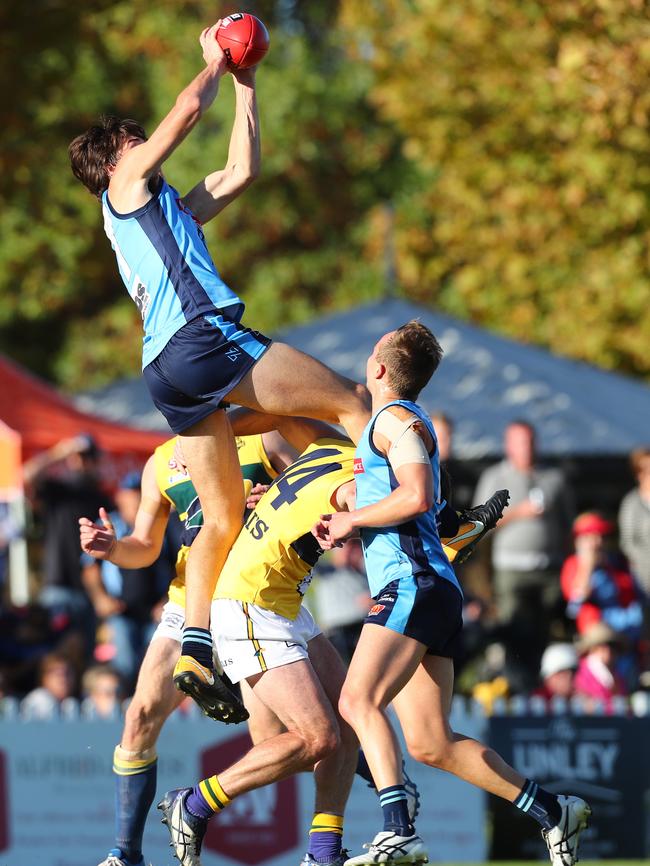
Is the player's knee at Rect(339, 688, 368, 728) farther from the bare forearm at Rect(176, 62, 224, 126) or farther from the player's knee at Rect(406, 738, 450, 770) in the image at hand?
the bare forearm at Rect(176, 62, 224, 126)

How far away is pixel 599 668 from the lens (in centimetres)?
1124

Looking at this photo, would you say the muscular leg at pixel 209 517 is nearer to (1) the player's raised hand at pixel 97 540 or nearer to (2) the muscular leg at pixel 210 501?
(2) the muscular leg at pixel 210 501

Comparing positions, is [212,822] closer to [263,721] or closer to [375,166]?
[263,721]

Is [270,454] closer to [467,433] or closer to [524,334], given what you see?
[467,433]

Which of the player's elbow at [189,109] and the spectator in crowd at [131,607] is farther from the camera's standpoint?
the spectator in crowd at [131,607]

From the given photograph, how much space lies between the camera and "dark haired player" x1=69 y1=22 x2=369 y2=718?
6.10 m

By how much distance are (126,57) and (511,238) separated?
12252 mm

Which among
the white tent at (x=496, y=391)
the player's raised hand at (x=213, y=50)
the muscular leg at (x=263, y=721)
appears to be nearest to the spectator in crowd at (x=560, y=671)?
the white tent at (x=496, y=391)

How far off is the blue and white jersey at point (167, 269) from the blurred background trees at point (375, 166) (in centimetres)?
599

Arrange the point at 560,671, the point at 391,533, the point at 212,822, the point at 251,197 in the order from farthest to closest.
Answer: the point at 251,197 → the point at 560,671 → the point at 212,822 → the point at 391,533

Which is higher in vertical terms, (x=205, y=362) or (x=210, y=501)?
(x=205, y=362)

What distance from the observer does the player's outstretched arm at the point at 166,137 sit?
604 centimetres

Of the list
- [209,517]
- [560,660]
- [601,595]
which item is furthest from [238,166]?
[601,595]

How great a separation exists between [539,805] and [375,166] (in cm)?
2577
